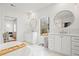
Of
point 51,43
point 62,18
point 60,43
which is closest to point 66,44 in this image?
point 60,43

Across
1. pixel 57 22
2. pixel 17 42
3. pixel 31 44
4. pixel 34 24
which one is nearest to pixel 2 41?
pixel 17 42

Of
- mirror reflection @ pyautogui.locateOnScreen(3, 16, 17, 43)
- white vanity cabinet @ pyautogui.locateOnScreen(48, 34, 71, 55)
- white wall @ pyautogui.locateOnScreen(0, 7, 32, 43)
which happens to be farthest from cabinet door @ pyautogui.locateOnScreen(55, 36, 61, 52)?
mirror reflection @ pyautogui.locateOnScreen(3, 16, 17, 43)

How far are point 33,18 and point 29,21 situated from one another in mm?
98

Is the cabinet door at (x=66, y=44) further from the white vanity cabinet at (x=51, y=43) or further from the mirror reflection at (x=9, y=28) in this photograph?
the mirror reflection at (x=9, y=28)

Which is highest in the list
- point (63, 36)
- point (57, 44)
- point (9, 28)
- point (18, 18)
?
point (18, 18)

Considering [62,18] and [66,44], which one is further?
[66,44]

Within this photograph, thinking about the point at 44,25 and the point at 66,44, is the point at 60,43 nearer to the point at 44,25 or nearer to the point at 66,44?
the point at 66,44

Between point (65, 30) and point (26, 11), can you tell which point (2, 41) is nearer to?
point (26, 11)

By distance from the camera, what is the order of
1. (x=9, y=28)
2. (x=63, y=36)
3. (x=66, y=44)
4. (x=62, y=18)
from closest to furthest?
(x=9, y=28)
(x=62, y=18)
(x=66, y=44)
(x=63, y=36)

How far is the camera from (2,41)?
1.67 metres

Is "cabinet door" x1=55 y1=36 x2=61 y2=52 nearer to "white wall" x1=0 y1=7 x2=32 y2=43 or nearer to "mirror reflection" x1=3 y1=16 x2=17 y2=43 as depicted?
"white wall" x1=0 y1=7 x2=32 y2=43

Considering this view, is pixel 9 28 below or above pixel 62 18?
below

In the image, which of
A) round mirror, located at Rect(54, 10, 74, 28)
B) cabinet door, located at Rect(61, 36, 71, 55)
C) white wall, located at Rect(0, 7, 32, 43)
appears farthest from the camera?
cabinet door, located at Rect(61, 36, 71, 55)

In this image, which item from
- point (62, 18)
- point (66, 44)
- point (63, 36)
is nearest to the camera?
point (62, 18)
